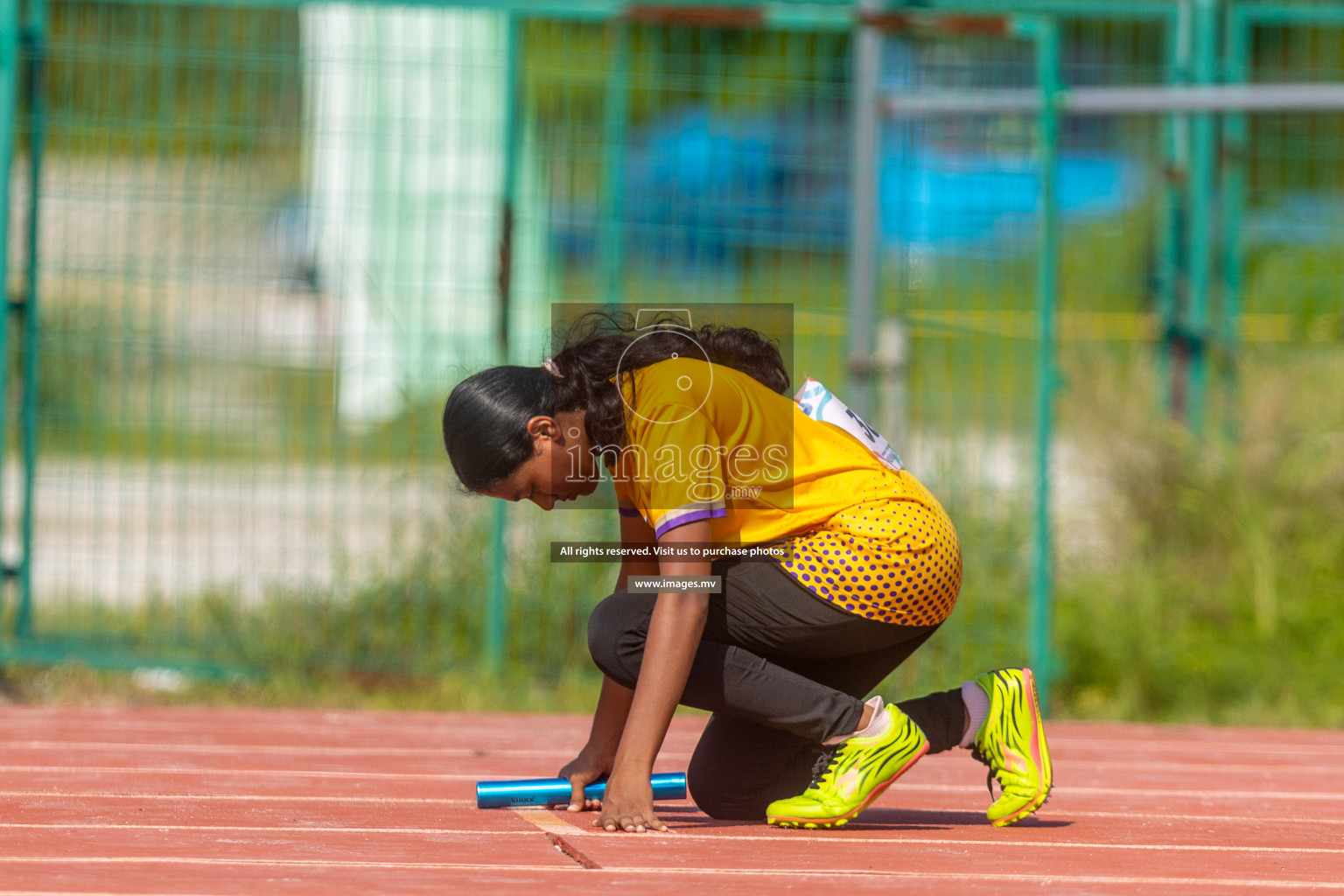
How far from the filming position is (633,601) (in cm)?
300

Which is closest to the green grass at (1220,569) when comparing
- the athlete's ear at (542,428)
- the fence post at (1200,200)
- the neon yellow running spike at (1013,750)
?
the fence post at (1200,200)

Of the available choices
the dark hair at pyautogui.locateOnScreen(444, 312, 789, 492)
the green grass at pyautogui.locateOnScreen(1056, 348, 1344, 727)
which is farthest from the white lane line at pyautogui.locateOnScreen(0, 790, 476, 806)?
the green grass at pyautogui.locateOnScreen(1056, 348, 1344, 727)

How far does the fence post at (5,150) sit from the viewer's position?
502 cm

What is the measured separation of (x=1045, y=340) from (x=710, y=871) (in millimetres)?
2823

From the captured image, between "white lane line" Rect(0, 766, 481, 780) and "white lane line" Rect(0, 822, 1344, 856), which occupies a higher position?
"white lane line" Rect(0, 822, 1344, 856)

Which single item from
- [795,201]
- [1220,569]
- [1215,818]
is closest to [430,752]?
[1215,818]

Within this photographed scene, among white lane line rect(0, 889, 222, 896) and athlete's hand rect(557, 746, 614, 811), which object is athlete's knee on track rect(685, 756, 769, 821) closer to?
athlete's hand rect(557, 746, 614, 811)

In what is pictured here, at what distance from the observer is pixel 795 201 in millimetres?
5434

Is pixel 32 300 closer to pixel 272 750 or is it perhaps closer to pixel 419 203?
pixel 419 203

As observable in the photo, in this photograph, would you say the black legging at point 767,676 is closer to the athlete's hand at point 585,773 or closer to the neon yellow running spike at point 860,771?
the neon yellow running spike at point 860,771

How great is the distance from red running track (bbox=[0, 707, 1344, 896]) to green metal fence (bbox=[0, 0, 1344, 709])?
0.81 meters

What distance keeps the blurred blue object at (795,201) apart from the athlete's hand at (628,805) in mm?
2740

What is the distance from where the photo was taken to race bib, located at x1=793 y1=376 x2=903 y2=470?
10.1 ft

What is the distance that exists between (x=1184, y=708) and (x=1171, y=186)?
262 cm
